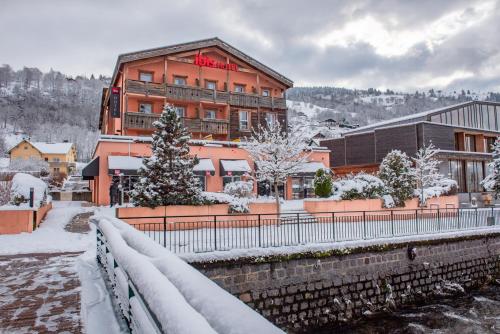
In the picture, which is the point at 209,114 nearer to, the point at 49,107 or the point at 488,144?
the point at 488,144

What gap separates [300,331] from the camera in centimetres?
1066

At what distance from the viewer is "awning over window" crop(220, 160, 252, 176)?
26672 millimetres

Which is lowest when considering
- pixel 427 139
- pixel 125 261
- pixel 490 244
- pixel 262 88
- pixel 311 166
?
pixel 490 244

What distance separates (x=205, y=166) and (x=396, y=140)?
22.3 metres

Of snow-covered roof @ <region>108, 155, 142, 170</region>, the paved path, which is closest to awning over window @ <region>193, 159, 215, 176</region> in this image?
snow-covered roof @ <region>108, 155, 142, 170</region>

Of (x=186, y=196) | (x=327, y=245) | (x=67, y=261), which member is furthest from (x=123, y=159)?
(x=327, y=245)

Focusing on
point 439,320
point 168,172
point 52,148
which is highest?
point 52,148

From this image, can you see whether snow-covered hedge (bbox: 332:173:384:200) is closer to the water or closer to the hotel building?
the hotel building

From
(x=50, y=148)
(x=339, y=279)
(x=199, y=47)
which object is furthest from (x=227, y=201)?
(x=50, y=148)

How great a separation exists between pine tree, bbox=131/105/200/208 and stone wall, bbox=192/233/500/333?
736 cm

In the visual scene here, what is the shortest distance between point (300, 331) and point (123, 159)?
1769cm

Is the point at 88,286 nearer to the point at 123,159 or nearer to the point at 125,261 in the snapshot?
the point at 125,261

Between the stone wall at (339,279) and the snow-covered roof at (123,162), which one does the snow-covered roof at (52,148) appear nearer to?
the snow-covered roof at (123,162)

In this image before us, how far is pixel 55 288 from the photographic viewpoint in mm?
6473
